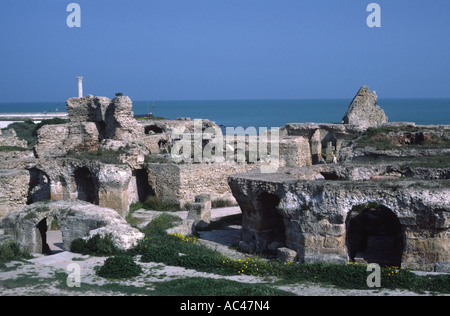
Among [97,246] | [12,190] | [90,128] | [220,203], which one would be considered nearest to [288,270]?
[97,246]

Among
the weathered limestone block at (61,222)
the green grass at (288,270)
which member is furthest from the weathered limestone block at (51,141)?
the green grass at (288,270)

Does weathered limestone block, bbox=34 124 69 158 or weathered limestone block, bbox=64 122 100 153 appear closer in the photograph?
weathered limestone block, bbox=34 124 69 158

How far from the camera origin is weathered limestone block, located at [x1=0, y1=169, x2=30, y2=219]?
17.1 meters

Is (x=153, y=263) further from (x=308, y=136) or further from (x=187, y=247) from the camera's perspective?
(x=308, y=136)

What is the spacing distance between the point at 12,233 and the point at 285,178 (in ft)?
26.9

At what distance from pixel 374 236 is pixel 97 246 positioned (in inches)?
327

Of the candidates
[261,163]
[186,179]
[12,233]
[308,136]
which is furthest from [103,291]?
[308,136]

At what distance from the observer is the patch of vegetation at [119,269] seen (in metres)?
11.6

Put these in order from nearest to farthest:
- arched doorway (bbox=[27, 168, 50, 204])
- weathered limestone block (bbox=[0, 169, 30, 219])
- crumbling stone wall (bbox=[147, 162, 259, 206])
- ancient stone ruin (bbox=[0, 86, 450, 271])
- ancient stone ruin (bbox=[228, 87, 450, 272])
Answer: ancient stone ruin (bbox=[228, 87, 450, 272]) → ancient stone ruin (bbox=[0, 86, 450, 271]) → weathered limestone block (bbox=[0, 169, 30, 219]) → crumbling stone wall (bbox=[147, 162, 259, 206]) → arched doorway (bbox=[27, 168, 50, 204])

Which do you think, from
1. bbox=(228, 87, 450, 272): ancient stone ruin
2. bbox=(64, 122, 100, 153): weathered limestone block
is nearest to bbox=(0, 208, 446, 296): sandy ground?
bbox=(228, 87, 450, 272): ancient stone ruin

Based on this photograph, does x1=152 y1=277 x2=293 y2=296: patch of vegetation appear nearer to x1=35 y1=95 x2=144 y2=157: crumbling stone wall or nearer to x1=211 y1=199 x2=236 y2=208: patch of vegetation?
x1=211 y1=199 x2=236 y2=208: patch of vegetation

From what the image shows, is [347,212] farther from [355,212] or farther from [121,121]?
[121,121]

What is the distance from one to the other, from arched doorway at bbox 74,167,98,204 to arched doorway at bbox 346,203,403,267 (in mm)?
11506

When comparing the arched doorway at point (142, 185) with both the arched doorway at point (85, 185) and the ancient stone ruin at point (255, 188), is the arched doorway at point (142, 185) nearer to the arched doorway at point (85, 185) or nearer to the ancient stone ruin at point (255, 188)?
the ancient stone ruin at point (255, 188)
